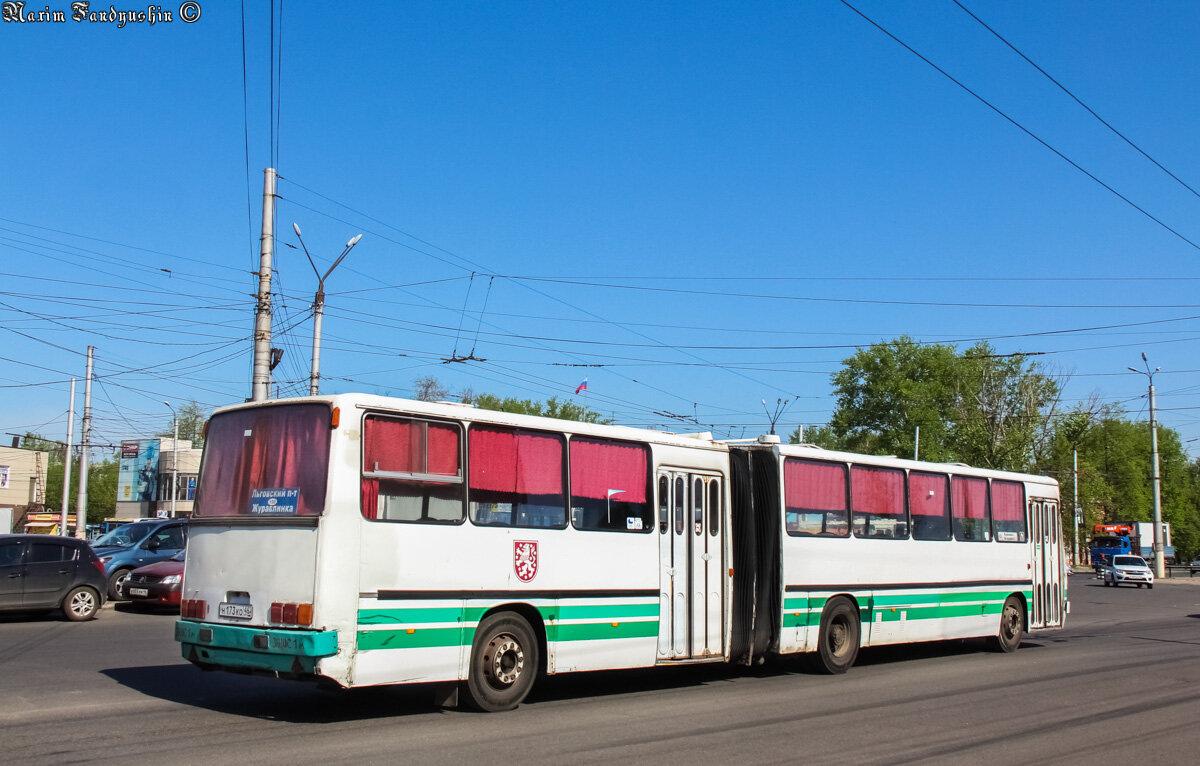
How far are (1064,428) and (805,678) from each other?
251ft

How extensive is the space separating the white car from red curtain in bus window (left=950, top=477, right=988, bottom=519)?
38.2 metres

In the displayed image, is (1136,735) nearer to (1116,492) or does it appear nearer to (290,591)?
(290,591)

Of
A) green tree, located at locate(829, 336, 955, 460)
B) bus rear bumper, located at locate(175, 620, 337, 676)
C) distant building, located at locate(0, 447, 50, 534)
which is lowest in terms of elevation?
bus rear bumper, located at locate(175, 620, 337, 676)

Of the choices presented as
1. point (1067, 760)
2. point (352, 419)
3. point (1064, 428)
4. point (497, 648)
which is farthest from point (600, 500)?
point (1064, 428)

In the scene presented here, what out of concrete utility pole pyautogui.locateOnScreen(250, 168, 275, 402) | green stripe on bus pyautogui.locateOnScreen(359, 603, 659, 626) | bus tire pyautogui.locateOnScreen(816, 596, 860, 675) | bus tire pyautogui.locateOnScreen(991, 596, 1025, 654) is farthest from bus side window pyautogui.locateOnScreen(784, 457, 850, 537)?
concrete utility pole pyautogui.locateOnScreen(250, 168, 275, 402)

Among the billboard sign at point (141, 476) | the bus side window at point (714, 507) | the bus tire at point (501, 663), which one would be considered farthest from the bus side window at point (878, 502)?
the billboard sign at point (141, 476)

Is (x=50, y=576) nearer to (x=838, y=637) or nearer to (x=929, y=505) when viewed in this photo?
(x=838, y=637)

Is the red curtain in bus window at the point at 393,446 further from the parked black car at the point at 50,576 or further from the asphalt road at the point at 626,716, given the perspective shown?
the parked black car at the point at 50,576

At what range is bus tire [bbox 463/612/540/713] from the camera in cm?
1031

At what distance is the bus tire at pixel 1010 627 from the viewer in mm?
18625

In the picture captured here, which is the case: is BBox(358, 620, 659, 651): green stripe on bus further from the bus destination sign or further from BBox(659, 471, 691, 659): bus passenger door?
the bus destination sign

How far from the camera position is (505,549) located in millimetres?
10609

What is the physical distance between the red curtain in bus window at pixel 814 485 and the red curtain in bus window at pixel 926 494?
1.82m

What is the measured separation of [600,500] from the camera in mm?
11797
